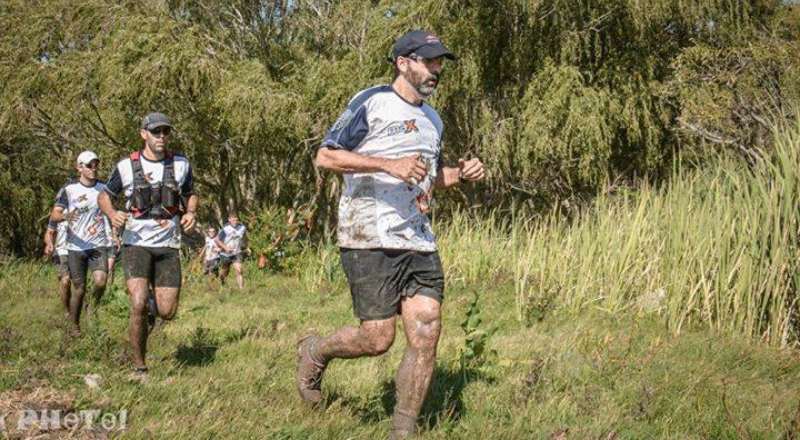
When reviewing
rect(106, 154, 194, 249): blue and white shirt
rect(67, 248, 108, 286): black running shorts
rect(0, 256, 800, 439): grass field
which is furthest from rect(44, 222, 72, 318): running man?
rect(106, 154, 194, 249): blue and white shirt

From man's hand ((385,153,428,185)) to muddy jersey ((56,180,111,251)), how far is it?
6.08 metres

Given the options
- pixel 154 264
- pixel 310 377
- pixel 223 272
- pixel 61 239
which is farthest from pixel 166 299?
pixel 223 272

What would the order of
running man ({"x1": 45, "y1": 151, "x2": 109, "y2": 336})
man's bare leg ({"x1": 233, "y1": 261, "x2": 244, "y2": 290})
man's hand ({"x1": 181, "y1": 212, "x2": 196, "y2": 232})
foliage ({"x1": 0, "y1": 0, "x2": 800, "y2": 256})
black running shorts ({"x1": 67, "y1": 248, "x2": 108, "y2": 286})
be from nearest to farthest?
man's hand ({"x1": 181, "y1": 212, "x2": 196, "y2": 232}) < black running shorts ({"x1": 67, "y1": 248, "x2": 108, "y2": 286}) < running man ({"x1": 45, "y1": 151, "x2": 109, "y2": 336}) < man's bare leg ({"x1": 233, "y1": 261, "x2": 244, "y2": 290}) < foliage ({"x1": 0, "y1": 0, "x2": 800, "y2": 256})

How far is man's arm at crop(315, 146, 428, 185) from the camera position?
429cm

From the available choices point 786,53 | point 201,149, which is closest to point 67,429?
point 786,53

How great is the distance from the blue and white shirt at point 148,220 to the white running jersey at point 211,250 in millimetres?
9950

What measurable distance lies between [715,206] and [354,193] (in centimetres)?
457

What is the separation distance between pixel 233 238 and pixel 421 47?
1239 cm

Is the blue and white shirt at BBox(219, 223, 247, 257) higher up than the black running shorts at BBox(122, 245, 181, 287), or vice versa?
the black running shorts at BBox(122, 245, 181, 287)

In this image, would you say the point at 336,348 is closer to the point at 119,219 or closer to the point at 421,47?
the point at 421,47

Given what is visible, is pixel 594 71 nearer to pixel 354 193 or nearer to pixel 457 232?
pixel 457 232

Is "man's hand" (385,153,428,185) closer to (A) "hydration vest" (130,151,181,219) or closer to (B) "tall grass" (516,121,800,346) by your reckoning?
(A) "hydration vest" (130,151,181,219)

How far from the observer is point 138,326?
6254mm

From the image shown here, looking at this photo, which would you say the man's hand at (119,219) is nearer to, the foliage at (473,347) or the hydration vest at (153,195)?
the hydration vest at (153,195)
